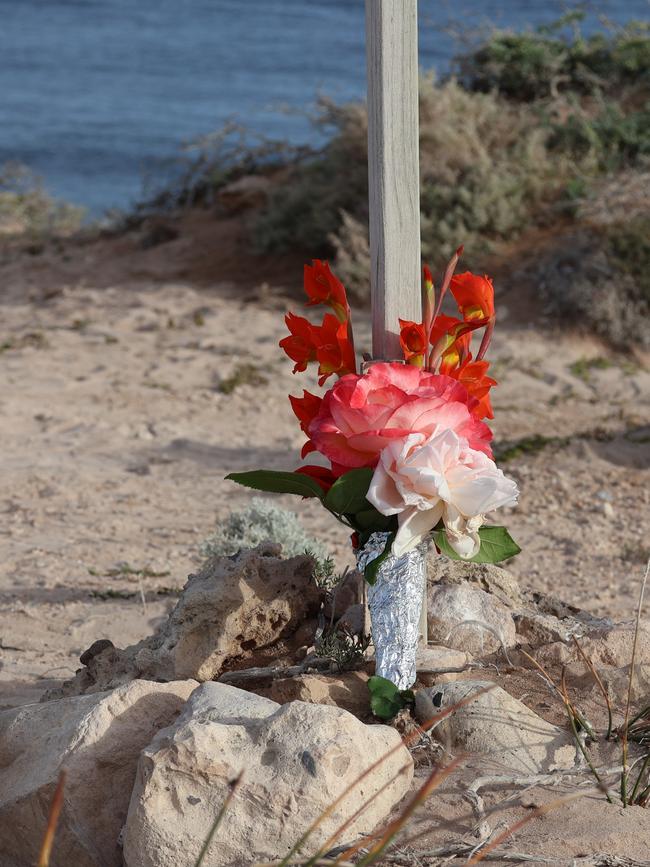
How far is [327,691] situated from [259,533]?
161 centimetres

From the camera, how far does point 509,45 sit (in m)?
10.6

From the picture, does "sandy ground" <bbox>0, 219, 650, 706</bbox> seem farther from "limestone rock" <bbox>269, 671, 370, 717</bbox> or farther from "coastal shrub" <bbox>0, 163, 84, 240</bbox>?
"coastal shrub" <bbox>0, 163, 84, 240</bbox>

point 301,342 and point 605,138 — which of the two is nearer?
point 301,342

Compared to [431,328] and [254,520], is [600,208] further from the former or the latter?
[431,328]

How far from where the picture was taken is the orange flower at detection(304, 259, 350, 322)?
2.57 m

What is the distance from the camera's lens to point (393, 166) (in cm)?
259

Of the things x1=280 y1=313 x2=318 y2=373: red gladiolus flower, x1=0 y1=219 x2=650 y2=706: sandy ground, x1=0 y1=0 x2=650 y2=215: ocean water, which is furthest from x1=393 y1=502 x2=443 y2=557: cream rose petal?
x1=0 y1=0 x2=650 y2=215: ocean water

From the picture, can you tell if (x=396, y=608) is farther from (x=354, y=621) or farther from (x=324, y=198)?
(x=324, y=198)

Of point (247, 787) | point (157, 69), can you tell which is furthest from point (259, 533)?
point (157, 69)

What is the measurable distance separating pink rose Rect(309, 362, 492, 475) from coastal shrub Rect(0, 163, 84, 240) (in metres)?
9.30

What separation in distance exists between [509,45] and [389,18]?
28.6 feet

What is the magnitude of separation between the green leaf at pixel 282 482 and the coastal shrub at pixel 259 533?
4.56 feet

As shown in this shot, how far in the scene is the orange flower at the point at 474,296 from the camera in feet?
8.34

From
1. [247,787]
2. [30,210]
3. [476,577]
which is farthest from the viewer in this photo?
[30,210]
